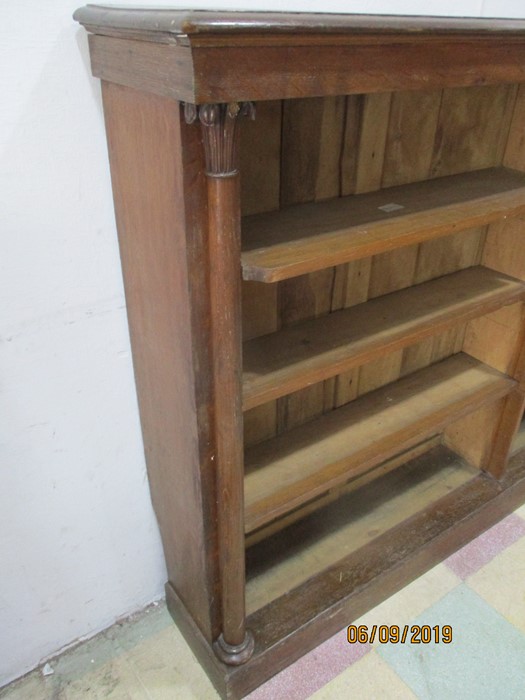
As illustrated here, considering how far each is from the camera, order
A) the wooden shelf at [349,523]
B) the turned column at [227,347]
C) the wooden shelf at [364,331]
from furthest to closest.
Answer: the wooden shelf at [349,523] < the wooden shelf at [364,331] < the turned column at [227,347]

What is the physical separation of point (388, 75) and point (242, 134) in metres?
0.28

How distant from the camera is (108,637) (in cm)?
139

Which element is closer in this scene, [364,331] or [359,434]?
[364,331]

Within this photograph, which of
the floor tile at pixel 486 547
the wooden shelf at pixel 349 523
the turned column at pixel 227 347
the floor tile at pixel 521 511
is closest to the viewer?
the turned column at pixel 227 347

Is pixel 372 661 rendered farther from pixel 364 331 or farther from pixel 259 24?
pixel 259 24

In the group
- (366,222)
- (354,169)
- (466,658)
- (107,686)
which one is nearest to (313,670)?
(466,658)

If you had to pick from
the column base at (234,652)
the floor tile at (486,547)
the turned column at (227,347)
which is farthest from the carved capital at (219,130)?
the floor tile at (486,547)

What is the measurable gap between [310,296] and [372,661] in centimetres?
86

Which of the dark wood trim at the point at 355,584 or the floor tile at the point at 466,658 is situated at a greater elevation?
the dark wood trim at the point at 355,584

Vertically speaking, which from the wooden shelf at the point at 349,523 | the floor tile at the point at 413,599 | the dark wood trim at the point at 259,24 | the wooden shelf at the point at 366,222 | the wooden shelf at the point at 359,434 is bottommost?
the floor tile at the point at 413,599

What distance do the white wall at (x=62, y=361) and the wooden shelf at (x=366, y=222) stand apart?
0.31 m

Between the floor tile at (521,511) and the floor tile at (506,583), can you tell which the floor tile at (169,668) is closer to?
the floor tile at (506,583)

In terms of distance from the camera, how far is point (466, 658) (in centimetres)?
134

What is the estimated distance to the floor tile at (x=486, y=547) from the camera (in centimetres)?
157
